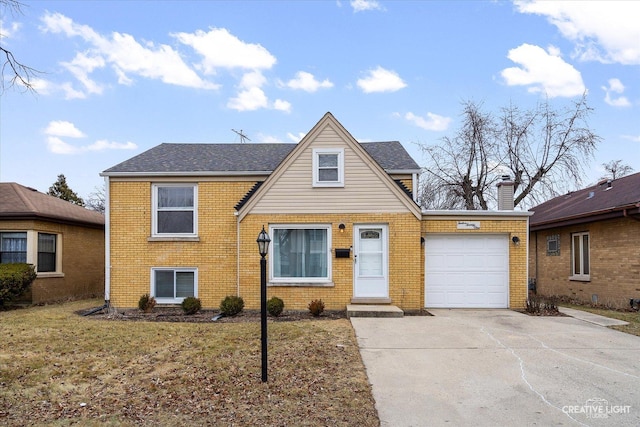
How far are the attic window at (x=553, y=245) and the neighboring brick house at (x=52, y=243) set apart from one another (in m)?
17.9

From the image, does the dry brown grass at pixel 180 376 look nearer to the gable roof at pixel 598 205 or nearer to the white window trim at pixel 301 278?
the white window trim at pixel 301 278

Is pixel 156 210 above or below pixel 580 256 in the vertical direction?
above

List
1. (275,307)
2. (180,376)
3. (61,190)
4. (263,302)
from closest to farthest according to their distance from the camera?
(263,302) < (180,376) < (275,307) < (61,190)

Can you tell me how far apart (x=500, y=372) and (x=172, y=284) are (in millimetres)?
9383

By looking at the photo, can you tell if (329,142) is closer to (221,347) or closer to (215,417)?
(221,347)

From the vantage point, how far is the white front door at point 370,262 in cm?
1166

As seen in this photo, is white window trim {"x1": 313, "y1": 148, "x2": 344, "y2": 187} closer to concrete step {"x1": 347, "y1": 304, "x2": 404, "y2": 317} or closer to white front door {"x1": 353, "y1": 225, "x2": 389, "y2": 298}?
white front door {"x1": 353, "y1": 225, "x2": 389, "y2": 298}

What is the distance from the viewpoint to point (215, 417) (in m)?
4.97

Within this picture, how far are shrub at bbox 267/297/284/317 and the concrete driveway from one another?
2.14 m

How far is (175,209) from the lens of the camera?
1286cm

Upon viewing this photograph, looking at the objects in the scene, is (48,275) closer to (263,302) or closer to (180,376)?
(180,376)

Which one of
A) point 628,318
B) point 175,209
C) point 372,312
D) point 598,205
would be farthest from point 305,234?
point 598,205

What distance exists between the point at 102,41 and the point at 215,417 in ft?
38.7

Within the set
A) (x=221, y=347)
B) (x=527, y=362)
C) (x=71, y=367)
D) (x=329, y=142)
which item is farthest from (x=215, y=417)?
(x=329, y=142)
